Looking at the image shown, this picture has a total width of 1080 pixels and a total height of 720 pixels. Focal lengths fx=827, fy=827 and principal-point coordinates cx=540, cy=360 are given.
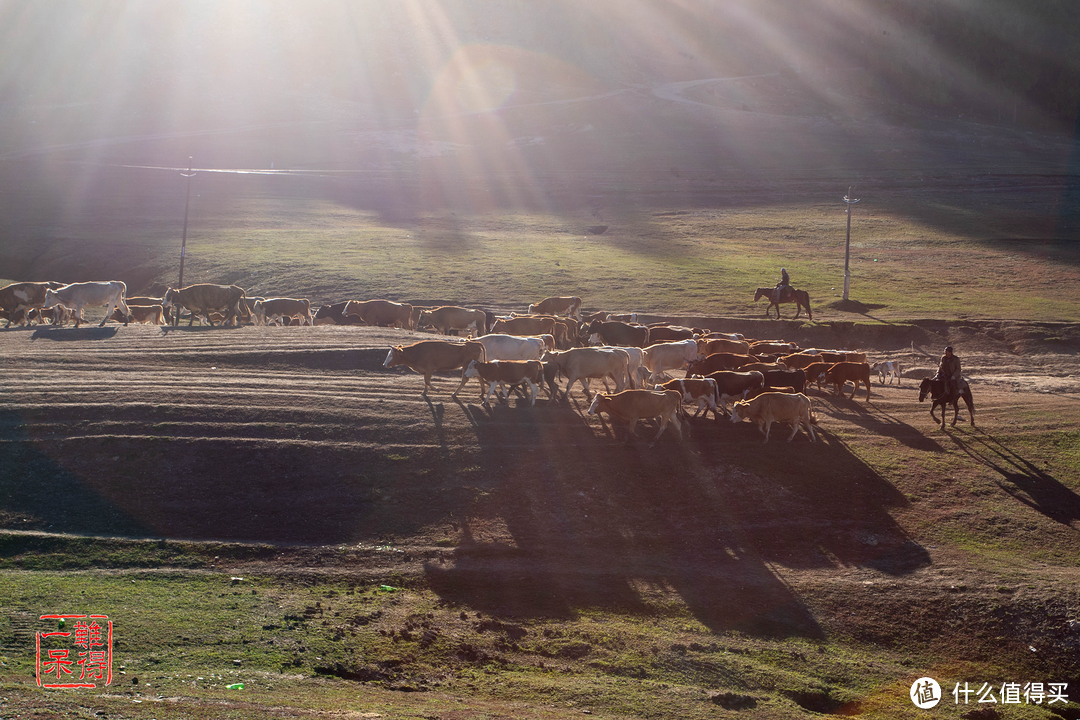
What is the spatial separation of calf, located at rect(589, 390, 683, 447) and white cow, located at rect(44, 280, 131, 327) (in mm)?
21957

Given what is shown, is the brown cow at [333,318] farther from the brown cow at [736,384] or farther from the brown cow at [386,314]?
the brown cow at [736,384]

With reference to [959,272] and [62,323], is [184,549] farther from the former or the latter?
[959,272]

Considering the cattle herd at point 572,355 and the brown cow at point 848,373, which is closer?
the cattle herd at point 572,355

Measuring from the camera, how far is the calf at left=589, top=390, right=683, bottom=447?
59.1 feet

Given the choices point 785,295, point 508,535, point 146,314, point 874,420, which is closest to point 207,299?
point 146,314

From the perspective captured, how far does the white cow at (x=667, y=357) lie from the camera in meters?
23.8

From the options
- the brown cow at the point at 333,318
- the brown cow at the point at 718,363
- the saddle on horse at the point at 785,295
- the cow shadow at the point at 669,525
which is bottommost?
the cow shadow at the point at 669,525

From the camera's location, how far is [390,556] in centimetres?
1321

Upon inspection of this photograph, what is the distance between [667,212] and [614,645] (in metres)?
66.2

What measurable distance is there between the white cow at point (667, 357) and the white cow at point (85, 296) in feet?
67.9

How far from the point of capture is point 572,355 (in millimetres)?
21172

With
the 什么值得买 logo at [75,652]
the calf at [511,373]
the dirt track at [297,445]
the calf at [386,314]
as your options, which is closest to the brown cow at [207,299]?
the calf at [386,314]

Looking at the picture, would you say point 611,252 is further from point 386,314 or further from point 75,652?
point 75,652

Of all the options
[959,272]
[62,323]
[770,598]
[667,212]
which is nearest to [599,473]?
[770,598]
